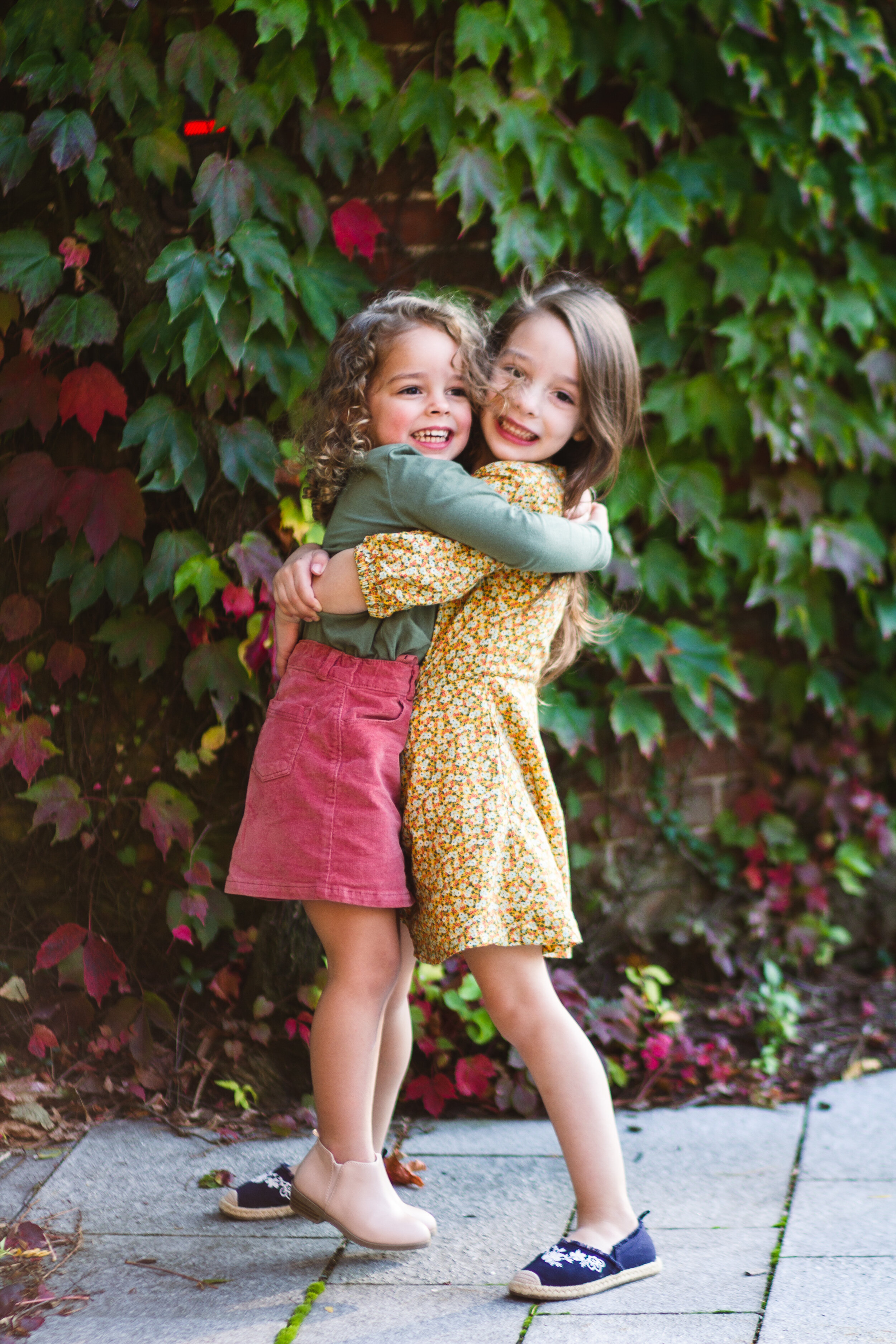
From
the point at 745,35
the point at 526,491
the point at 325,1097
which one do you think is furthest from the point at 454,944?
the point at 745,35

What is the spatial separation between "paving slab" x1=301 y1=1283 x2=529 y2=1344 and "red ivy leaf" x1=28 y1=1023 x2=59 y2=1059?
0.99m

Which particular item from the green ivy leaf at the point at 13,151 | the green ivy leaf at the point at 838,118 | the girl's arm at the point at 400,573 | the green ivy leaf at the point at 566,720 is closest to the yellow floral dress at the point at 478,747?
the girl's arm at the point at 400,573

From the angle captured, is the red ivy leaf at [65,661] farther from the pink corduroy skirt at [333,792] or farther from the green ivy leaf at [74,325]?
the pink corduroy skirt at [333,792]

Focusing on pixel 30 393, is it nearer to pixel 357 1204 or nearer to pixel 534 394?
pixel 534 394

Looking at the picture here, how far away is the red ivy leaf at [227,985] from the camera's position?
262 centimetres

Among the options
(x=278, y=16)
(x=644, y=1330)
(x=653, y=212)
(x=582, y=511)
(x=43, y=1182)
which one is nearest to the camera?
(x=644, y=1330)

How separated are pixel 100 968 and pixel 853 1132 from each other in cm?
165

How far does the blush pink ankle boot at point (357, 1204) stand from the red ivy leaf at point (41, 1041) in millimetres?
898

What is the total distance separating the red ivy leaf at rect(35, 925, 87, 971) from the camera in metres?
2.55

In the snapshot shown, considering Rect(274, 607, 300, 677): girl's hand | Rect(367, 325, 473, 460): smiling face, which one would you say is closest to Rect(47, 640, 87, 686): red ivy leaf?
Answer: Rect(274, 607, 300, 677): girl's hand

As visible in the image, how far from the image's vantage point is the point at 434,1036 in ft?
8.74

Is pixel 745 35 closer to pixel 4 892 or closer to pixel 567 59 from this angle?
pixel 567 59

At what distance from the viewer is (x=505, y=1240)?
2.04 m

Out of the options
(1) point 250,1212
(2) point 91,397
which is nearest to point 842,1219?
(1) point 250,1212
